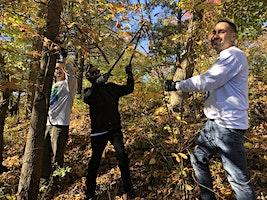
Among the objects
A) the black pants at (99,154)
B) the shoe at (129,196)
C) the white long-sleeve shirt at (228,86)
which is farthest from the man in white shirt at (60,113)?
the white long-sleeve shirt at (228,86)

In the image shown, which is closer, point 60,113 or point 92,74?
point 92,74

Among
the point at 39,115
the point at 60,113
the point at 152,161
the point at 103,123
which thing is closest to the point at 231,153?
the point at 103,123

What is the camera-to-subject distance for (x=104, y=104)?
18.8 feet

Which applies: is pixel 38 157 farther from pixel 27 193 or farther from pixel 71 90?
pixel 71 90

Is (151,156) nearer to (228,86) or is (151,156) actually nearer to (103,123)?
(103,123)

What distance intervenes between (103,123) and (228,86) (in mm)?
2262

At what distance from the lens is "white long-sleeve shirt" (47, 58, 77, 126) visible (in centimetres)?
625

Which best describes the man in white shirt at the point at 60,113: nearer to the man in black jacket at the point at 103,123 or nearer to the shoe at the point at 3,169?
the man in black jacket at the point at 103,123

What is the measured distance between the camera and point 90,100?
5734 mm

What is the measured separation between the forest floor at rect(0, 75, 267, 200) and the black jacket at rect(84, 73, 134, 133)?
1.94 ft

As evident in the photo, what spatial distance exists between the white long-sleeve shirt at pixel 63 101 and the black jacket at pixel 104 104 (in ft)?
1.96

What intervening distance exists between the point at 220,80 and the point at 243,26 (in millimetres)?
4886

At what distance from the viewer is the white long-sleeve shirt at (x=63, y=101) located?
246 inches

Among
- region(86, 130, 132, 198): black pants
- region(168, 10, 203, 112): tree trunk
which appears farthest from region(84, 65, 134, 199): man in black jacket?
region(168, 10, 203, 112): tree trunk
